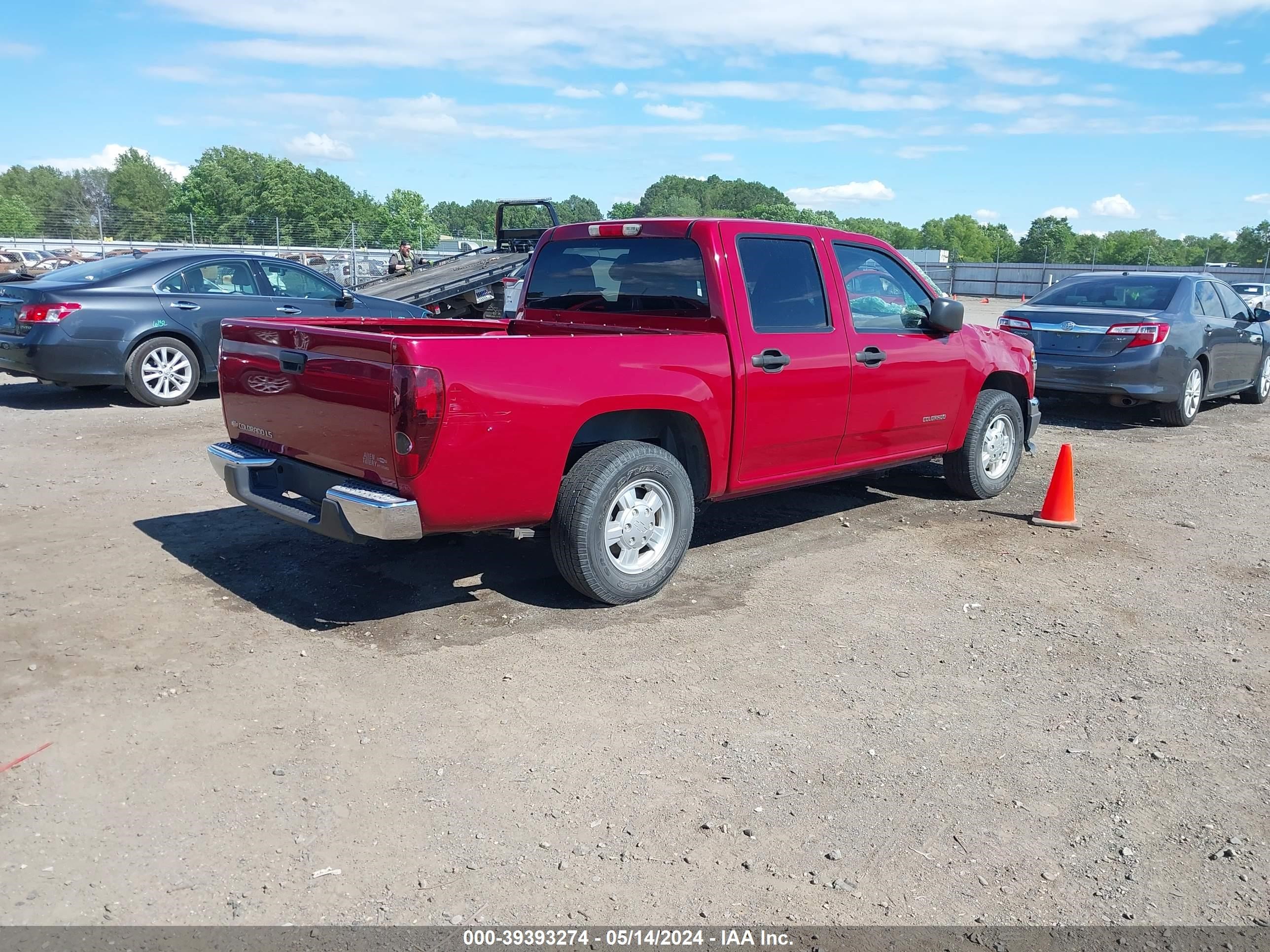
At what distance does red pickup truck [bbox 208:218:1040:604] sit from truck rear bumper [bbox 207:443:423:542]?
11 mm

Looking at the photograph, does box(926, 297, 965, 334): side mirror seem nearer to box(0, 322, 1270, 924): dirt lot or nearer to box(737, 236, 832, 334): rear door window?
box(737, 236, 832, 334): rear door window

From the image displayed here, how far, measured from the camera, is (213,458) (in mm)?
5453

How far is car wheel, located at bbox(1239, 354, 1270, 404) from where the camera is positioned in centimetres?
1312

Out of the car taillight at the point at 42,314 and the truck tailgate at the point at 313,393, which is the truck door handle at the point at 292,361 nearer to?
the truck tailgate at the point at 313,393

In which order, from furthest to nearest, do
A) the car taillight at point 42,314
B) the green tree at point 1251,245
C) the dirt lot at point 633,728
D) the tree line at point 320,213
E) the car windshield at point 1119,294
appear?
the green tree at point 1251,245 → the tree line at point 320,213 → the car windshield at point 1119,294 → the car taillight at point 42,314 → the dirt lot at point 633,728

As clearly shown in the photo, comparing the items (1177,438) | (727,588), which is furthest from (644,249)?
(1177,438)

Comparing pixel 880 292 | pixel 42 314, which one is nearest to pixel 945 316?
pixel 880 292

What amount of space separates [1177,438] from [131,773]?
33.6ft

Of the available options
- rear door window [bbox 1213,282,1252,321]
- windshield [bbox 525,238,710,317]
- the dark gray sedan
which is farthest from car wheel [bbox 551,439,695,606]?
rear door window [bbox 1213,282,1252,321]

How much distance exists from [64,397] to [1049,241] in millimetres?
101975

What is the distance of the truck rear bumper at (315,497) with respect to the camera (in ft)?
14.5

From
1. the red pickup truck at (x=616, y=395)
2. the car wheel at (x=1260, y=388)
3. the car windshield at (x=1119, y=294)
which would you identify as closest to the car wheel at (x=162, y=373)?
the red pickup truck at (x=616, y=395)

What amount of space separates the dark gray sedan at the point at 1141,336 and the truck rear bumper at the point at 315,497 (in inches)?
293

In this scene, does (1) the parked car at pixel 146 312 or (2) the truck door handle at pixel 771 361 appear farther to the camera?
(1) the parked car at pixel 146 312
